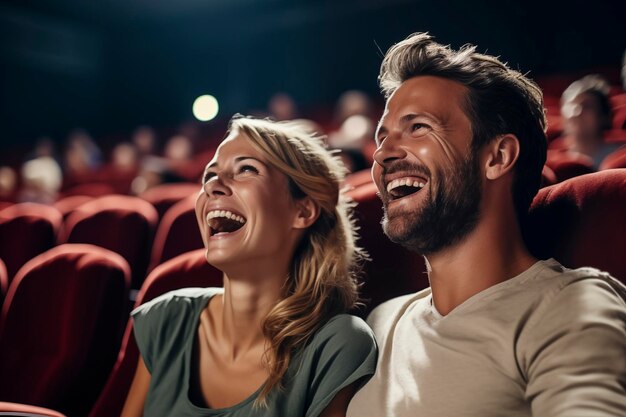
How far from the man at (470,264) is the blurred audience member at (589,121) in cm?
42

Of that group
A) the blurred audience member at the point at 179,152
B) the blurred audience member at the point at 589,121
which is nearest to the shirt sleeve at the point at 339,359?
the blurred audience member at the point at 589,121

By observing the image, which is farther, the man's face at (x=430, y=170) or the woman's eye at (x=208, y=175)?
the woman's eye at (x=208, y=175)

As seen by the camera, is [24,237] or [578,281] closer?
[578,281]

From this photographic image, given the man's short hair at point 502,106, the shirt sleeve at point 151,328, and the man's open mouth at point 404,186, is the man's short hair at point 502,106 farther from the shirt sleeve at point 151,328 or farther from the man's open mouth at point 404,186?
the shirt sleeve at point 151,328

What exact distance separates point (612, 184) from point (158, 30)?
2.59m

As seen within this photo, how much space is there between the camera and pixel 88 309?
1.69 ft

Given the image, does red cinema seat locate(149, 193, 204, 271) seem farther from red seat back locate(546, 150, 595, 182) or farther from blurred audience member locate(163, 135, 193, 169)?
blurred audience member locate(163, 135, 193, 169)

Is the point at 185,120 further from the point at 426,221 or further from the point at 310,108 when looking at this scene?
the point at 426,221

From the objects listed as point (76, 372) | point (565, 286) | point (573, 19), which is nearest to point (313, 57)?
point (573, 19)

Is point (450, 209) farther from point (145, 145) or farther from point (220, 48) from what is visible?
point (220, 48)

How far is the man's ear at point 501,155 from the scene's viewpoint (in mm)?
346

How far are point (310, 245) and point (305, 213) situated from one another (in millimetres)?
24

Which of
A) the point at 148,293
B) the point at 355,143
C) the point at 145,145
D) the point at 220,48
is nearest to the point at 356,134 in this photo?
the point at 355,143

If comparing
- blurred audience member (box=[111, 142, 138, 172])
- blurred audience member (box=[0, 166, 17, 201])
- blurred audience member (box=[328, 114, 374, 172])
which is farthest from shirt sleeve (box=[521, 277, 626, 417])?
blurred audience member (box=[111, 142, 138, 172])
